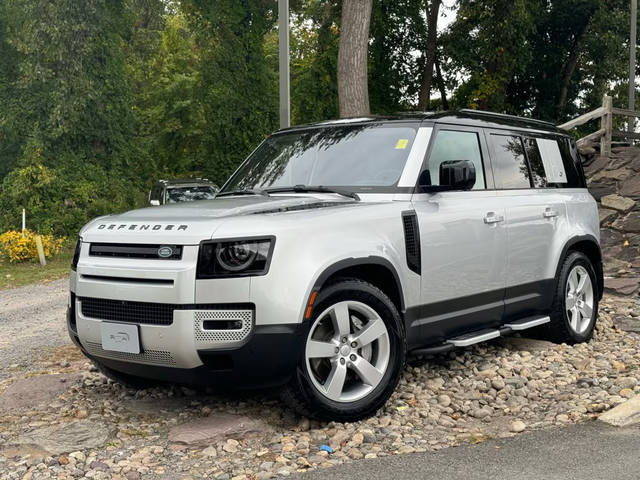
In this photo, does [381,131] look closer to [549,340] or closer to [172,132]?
[549,340]

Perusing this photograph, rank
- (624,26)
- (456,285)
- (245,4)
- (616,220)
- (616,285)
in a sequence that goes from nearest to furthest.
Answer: (456,285) < (616,285) < (616,220) < (245,4) < (624,26)

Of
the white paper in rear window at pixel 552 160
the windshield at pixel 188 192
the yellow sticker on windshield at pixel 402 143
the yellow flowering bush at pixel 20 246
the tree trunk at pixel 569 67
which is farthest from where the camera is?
the tree trunk at pixel 569 67

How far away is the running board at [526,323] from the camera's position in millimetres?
6086

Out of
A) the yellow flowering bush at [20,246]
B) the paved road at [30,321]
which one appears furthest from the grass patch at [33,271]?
the paved road at [30,321]

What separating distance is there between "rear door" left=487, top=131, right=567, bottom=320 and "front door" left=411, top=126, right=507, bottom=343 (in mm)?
136

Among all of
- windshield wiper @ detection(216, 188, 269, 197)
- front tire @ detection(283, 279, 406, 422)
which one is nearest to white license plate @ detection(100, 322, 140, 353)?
front tire @ detection(283, 279, 406, 422)

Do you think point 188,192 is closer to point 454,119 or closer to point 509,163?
point 509,163

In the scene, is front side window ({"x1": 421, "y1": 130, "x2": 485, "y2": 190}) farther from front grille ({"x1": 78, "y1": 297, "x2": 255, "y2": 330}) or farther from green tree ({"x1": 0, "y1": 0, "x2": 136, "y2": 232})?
green tree ({"x1": 0, "y1": 0, "x2": 136, "y2": 232})

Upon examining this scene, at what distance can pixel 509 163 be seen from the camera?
643 centimetres

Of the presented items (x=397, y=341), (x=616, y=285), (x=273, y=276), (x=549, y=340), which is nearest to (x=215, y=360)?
(x=273, y=276)

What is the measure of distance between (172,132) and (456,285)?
27.7 m

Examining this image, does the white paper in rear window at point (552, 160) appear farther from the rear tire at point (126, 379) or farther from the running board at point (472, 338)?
the rear tire at point (126, 379)

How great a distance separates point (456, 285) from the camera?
555cm

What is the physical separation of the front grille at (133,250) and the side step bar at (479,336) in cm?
190
